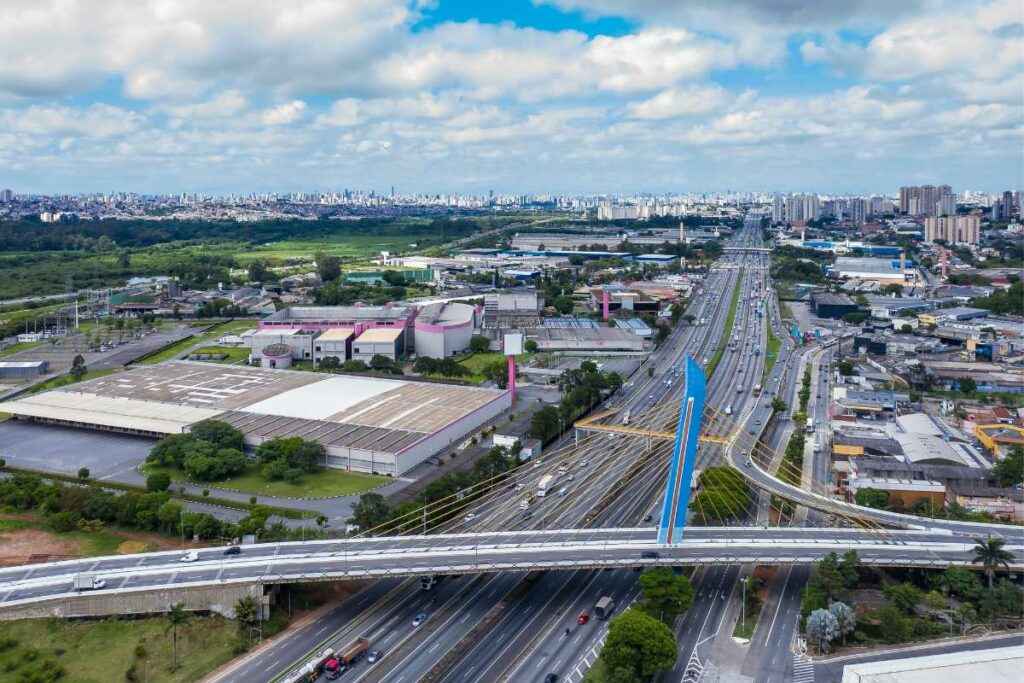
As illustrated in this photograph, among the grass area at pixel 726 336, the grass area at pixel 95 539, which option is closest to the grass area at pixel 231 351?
the grass area at pixel 95 539

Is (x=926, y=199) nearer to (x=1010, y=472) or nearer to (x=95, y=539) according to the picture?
(x=1010, y=472)

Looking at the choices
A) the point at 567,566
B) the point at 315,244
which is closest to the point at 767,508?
the point at 567,566

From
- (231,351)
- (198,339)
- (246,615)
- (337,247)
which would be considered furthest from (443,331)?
(337,247)

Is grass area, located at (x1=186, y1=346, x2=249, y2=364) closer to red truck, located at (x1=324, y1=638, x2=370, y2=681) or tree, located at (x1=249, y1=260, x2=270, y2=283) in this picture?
tree, located at (x1=249, y1=260, x2=270, y2=283)

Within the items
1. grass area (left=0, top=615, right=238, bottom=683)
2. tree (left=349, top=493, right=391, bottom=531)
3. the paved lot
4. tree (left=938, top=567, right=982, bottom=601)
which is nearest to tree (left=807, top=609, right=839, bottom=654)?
tree (left=938, top=567, right=982, bottom=601)

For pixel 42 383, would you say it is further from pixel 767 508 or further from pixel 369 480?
pixel 767 508
